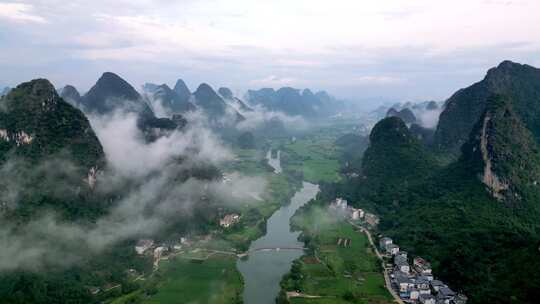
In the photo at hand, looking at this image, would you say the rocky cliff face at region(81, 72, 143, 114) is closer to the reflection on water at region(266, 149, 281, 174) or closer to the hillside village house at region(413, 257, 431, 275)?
the reflection on water at region(266, 149, 281, 174)

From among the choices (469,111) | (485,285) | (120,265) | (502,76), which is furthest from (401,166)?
(120,265)

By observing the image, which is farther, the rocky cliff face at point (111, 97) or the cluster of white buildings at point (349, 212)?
the rocky cliff face at point (111, 97)

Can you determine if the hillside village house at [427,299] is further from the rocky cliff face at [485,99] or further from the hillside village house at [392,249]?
the rocky cliff face at [485,99]

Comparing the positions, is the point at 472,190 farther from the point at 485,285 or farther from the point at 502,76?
the point at 502,76

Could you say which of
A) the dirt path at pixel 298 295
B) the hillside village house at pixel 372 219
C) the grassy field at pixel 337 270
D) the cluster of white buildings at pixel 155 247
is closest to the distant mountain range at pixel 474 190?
the hillside village house at pixel 372 219

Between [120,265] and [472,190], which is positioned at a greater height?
[472,190]

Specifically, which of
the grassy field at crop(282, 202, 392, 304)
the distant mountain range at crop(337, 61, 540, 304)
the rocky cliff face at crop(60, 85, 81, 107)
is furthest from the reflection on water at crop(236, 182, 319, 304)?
the rocky cliff face at crop(60, 85, 81, 107)

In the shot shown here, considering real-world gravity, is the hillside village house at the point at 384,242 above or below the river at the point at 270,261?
above
